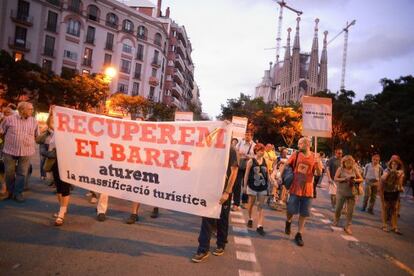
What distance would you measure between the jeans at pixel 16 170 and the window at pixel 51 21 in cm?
4414

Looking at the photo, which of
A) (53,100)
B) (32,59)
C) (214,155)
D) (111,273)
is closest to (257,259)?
(214,155)

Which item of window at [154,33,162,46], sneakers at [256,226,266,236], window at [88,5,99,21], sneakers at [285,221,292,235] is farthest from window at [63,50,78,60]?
sneakers at [285,221,292,235]

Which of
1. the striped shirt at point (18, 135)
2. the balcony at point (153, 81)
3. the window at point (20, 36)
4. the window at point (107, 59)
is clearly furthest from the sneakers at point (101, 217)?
the balcony at point (153, 81)

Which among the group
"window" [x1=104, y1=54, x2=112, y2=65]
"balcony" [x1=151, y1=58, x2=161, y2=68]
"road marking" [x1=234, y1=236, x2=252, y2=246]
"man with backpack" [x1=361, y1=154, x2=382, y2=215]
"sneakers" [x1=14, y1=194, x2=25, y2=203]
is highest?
"balcony" [x1=151, y1=58, x2=161, y2=68]

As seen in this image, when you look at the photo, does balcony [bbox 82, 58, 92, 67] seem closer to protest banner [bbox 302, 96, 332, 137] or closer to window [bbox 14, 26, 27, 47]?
window [bbox 14, 26, 27, 47]

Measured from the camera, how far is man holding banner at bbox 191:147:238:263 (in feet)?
16.7

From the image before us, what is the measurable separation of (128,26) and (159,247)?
5349 centimetres

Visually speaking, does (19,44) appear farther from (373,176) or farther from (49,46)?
(373,176)

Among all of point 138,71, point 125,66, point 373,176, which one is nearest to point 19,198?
point 373,176

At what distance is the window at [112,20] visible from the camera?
52.3m

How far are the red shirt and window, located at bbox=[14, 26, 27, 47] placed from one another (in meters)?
45.0

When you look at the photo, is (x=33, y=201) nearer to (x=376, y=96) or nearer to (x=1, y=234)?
(x=1, y=234)

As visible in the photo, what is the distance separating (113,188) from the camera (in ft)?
19.1

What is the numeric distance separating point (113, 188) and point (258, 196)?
10.2 ft
